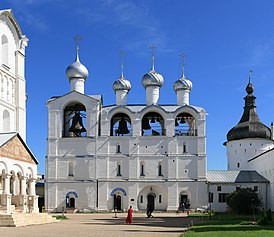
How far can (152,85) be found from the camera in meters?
51.8

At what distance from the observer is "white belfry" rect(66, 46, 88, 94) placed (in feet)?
168

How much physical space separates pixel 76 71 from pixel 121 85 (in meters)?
4.54

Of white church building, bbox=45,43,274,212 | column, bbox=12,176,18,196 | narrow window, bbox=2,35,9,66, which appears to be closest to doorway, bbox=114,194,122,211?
white church building, bbox=45,43,274,212

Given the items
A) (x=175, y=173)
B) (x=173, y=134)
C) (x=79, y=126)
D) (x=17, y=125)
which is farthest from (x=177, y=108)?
(x=17, y=125)

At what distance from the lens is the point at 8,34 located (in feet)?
91.7

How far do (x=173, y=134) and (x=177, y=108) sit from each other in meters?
2.47

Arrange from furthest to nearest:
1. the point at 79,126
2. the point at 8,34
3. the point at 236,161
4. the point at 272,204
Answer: the point at 236,161 < the point at 79,126 < the point at 272,204 < the point at 8,34

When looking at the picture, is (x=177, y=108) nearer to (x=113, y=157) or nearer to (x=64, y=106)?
(x=113, y=157)

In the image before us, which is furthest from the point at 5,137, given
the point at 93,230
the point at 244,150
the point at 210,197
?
the point at 244,150

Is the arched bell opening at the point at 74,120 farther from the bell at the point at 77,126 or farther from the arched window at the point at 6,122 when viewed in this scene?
the arched window at the point at 6,122

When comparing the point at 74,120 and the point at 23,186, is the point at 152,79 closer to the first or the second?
the point at 74,120

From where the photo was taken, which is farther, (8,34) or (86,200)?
(86,200)

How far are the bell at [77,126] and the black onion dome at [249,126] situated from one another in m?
16.0

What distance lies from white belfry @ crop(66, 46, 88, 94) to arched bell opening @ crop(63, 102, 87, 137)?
1.61m
